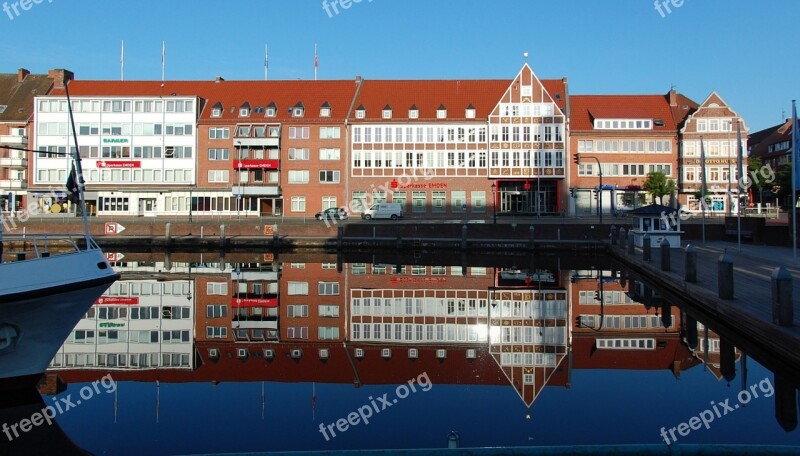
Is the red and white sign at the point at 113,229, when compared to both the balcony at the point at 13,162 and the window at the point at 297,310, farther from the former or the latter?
the window at the point at 297,310

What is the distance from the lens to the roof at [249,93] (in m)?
68.4

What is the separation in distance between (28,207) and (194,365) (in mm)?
60980

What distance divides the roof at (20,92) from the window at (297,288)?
2121 inches

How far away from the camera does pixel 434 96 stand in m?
69.3

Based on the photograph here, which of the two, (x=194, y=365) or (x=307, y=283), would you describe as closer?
(x=194, y=365)

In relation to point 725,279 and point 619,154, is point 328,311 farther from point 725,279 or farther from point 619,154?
point 619,154

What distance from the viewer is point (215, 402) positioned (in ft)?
37.1

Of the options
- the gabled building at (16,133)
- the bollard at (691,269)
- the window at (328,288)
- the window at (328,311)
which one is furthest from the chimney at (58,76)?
the bollard at (691,269)

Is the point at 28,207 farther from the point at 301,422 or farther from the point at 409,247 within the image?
the point at 301,422

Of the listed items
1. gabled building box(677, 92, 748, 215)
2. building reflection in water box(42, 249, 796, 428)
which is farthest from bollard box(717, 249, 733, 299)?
gabled building box(677, 92, 748, 215)

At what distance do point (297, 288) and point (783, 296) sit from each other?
19.2 meters

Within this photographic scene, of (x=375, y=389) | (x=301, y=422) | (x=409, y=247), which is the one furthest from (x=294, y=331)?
(x=409, y=247)

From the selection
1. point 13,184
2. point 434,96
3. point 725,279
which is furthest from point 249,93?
point 725,279
